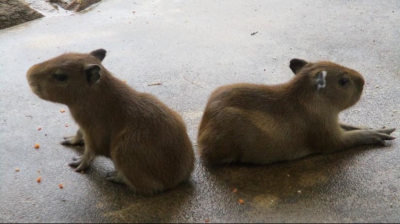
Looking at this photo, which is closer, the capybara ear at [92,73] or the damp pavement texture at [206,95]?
the damp pavement texture at [206,95]

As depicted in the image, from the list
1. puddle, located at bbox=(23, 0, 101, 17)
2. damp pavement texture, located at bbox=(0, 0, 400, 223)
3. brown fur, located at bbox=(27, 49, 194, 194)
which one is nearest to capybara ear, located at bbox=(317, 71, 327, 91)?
damp pavement texture, located at bbox=(0, 0, 400, 223)

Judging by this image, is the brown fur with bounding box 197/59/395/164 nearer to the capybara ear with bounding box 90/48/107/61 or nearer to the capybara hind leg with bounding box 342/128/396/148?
the capybara hind leg with bounding box 342/128/396/148

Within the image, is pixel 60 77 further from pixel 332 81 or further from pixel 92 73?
pixel 332 81

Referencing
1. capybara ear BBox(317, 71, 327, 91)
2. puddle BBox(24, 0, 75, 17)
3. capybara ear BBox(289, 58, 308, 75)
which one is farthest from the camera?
puddle BBox(24, 0, 75, 17)

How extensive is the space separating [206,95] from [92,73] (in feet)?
6.77

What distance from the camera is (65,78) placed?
158 inches

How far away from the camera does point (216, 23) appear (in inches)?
321

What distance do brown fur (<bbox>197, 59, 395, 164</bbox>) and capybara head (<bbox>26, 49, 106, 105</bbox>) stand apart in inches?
48.6

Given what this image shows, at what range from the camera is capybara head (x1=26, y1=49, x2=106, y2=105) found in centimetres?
399

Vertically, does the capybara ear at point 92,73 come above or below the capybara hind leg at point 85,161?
above

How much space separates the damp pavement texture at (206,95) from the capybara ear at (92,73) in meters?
0.95

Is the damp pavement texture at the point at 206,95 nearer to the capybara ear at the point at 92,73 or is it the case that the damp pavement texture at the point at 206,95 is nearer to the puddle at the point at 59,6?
the puddle at the point at 59,6

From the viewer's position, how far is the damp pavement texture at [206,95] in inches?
150

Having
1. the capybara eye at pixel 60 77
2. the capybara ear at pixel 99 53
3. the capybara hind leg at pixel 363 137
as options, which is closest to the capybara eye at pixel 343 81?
the capybara hind leg at pixel 363 137
